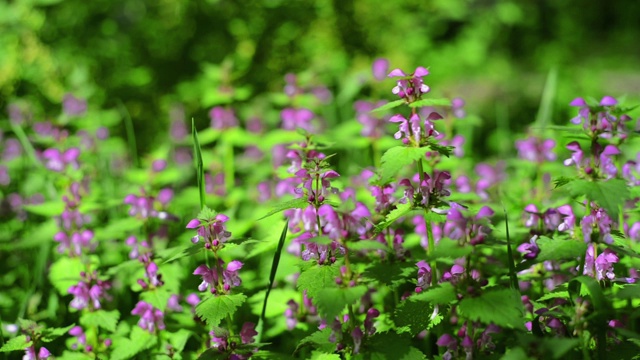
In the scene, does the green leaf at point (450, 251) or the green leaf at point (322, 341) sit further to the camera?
the green leaf at point (322, 341)

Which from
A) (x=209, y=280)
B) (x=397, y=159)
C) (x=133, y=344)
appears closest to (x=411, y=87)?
(x=397, y=159)

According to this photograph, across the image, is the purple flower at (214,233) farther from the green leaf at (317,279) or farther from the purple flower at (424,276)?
the purple flower at (424,276)

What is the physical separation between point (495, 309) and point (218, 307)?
963mm

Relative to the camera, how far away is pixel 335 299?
1932 millimetres

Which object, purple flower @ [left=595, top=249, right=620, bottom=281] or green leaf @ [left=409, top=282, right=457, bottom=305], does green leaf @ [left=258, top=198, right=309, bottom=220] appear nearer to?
green leaf @ [left=409, top=282, right=457, bottom=305]

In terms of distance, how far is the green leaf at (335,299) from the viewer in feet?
6.15

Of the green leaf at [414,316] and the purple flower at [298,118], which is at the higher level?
the purple flower at [298,118]

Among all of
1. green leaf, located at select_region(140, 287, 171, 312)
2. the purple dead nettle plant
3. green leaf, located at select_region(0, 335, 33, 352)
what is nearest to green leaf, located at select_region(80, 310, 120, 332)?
green leaf, located at select_region(140, 287, 171, 312)

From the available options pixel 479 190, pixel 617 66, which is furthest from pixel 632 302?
pixel 617 66

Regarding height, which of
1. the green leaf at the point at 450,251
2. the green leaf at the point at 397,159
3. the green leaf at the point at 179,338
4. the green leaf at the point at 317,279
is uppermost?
the green leaf at the point at 397,159

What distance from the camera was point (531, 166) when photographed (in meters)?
4.09

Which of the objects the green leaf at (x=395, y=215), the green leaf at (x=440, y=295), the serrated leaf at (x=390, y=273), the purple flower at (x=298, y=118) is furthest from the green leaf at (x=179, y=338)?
the purple flower at (x=298, y=118)

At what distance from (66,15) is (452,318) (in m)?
5.35

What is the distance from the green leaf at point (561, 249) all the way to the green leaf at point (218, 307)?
1.06 m
